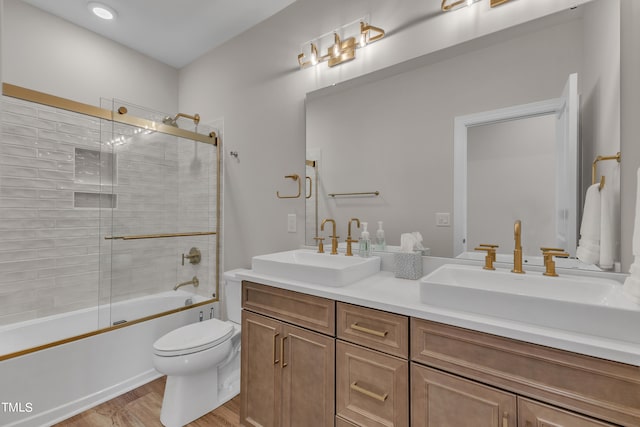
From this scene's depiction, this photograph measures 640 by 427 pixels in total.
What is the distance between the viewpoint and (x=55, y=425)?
174 cm

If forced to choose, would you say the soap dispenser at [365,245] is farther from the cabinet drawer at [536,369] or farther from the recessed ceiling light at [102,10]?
the recessed ceiling light at [102,10]

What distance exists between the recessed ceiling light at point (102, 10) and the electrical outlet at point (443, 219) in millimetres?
2724

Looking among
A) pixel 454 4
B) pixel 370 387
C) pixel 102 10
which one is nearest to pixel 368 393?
pixel 370 387

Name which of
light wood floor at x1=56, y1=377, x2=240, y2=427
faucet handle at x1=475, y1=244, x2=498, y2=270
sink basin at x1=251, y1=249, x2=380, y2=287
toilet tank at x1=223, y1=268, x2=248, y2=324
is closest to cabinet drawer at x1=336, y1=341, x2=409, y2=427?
sink basin at x1=251, y1=249, x2=380, y2=287

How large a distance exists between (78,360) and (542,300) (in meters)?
2.48

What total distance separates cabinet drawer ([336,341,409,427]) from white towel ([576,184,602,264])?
86 centimetres

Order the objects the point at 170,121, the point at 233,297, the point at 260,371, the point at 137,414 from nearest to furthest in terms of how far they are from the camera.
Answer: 1. the point at 260,371
2. the point at 137,414
3. the point at 233,297
4. the point at 170,121

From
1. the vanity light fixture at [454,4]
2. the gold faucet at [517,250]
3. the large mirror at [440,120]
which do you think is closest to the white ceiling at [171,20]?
the large mirror at [440,120]

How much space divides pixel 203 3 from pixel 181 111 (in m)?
1.22

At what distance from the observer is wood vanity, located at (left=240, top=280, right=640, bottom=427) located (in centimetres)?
80

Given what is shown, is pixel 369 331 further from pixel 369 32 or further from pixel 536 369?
pixel 369 32

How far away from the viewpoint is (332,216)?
1.94 m

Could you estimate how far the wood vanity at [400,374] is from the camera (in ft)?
2.63

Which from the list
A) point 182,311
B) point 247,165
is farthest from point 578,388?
point 182,311
